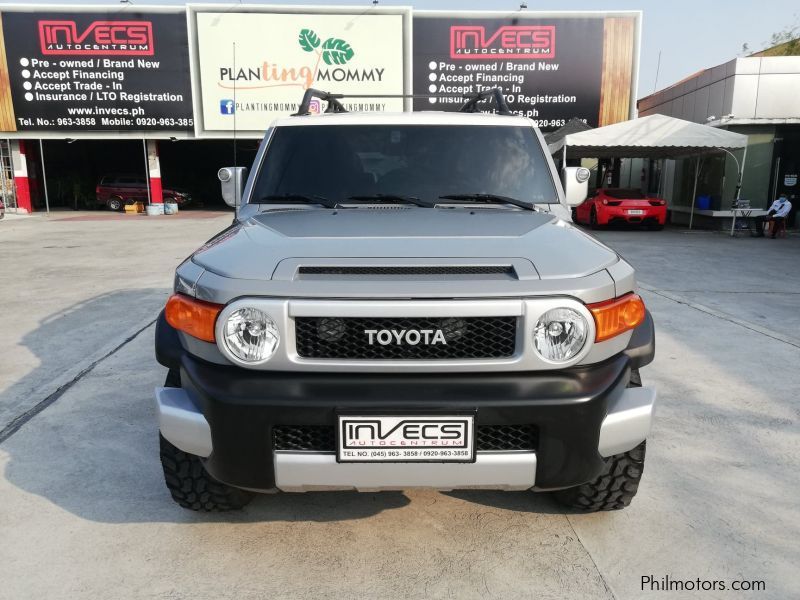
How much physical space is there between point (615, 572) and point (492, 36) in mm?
20678

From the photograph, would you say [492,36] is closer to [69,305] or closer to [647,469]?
[69,305]

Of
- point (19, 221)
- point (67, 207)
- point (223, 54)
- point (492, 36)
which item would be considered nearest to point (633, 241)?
point (492, 36)

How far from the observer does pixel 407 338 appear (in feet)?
6.73

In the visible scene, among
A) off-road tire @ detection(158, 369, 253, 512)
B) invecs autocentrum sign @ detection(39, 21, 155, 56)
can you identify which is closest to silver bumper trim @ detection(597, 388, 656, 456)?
off-road tire @ detection(158, 369, 253, 512)

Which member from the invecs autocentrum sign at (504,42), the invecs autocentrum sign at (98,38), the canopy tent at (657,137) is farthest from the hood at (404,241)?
the invecs autocentrum sign at (98,38)

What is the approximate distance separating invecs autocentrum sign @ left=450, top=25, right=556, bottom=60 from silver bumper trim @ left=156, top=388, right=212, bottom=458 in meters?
20.4

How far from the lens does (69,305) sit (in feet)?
22.6

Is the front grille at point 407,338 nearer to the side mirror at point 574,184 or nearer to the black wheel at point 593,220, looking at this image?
the side mirror at point 574,184

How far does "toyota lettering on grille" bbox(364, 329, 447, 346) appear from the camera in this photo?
205cm

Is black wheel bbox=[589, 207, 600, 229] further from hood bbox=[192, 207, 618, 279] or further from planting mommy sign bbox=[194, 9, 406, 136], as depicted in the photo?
hood bbox=[192, 207, 618, 279]

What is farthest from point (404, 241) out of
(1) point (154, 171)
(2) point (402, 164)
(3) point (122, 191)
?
(3) point (122, 191)

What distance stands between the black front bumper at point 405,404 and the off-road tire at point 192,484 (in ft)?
1.46

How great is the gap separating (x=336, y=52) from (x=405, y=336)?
20606mm

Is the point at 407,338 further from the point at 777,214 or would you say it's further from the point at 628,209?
→ the point at 777,214
